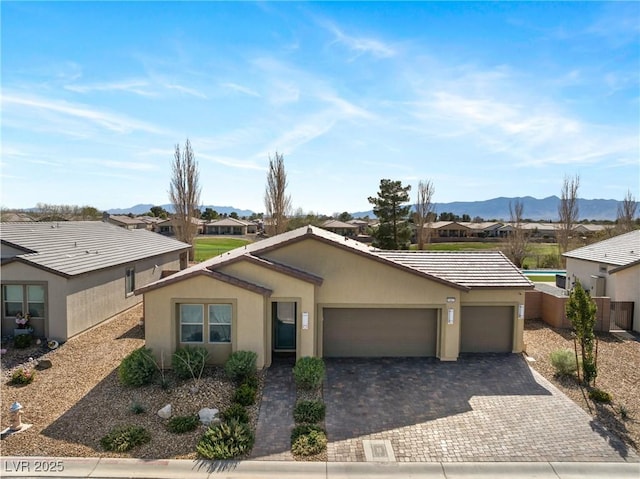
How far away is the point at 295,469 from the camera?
8.52 meters

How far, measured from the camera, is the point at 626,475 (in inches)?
331

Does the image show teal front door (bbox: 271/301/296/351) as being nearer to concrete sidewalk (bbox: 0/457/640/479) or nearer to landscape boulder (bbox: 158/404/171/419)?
landscape boulder (bbox: 158/404/171/419)

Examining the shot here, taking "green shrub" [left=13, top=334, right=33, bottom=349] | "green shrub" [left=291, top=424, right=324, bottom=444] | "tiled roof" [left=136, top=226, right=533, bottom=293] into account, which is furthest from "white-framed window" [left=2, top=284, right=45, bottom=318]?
"green shrub" [left=291, top=424, right=324, bottom=444]

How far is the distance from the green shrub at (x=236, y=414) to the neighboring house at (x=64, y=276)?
9.13 metres

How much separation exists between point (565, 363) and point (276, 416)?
9565 millimetres

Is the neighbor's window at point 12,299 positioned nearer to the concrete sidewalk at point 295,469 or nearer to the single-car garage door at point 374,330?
the concrete sidewalk at point 295,469

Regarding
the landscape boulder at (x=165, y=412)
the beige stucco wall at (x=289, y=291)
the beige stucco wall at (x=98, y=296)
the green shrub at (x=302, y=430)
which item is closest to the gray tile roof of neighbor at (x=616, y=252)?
the beige stucco wall at (x=289, y=291)

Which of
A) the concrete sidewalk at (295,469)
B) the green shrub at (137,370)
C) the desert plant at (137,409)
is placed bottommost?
the concrete sidewalk at (295,469)

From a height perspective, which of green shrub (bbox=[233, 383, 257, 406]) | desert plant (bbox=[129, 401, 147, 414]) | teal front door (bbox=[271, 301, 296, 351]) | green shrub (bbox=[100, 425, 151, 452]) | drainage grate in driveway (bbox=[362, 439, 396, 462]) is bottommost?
drainage grate in driveway (bbox=[362, 439, 396, 462])

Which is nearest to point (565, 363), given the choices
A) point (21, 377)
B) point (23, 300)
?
point (21, 377)

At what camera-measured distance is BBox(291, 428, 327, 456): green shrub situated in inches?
356

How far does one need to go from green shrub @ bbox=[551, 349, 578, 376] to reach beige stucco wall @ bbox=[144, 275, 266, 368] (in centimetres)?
980

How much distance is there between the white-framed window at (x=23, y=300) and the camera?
622 inches

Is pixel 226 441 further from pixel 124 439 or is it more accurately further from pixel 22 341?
pixel 22 341
